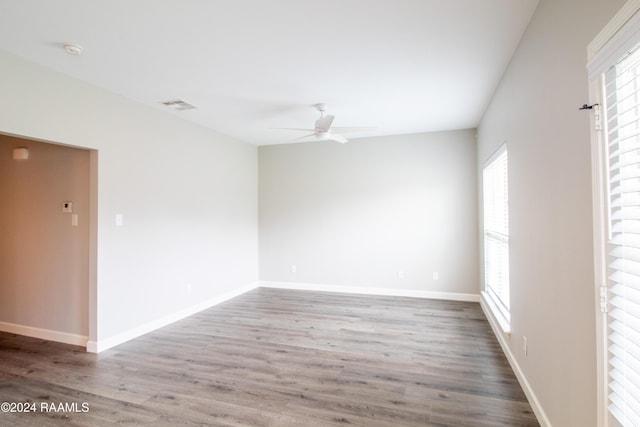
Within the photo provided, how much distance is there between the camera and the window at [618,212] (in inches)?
42.7

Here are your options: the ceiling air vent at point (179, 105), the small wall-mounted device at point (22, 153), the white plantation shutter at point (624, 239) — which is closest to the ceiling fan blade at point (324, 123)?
the ceiling air vent at point (179, 105)

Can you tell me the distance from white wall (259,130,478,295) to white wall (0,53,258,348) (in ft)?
3.19

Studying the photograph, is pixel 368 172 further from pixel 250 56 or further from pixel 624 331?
pixel 624 331

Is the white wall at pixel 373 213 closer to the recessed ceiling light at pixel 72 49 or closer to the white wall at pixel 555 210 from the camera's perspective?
the white wall at pixel 555 210

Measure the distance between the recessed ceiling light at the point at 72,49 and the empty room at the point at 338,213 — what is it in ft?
0.06

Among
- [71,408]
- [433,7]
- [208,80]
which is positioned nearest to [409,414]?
[71,408]

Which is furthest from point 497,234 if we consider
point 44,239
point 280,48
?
point 44,239

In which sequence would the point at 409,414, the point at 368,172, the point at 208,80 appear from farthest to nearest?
the point at 368,172 < the point at 208,80 < the point at 409,414

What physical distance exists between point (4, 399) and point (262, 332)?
218 cm

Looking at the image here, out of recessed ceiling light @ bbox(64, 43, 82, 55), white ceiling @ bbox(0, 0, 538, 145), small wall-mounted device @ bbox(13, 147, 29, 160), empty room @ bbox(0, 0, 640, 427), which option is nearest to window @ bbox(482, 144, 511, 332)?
empty room @ bbox(0, 0, 640, 427)

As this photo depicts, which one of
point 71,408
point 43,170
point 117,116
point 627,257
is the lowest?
point 71,408

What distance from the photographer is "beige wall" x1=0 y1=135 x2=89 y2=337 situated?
3.33 m

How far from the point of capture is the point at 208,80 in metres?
3.11

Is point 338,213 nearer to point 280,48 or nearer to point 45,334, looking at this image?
point 280,48
